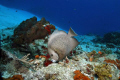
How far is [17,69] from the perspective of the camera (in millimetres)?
2584

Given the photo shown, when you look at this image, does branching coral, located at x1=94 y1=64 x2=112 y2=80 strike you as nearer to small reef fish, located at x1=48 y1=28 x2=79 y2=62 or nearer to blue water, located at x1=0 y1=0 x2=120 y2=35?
small reef fish, located at x1=48 y1=28 x2=79 y2=62

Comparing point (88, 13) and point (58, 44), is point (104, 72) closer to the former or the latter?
point (58, 44)

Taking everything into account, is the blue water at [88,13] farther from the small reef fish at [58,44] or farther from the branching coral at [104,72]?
the small reef fish at [58,44]

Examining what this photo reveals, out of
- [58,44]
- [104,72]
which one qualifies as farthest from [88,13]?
[58,44]

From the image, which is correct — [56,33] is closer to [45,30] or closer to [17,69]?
[17,69]

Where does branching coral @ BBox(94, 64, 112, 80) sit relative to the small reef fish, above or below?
below

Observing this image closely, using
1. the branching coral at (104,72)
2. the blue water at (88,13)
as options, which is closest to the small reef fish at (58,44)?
the branching coral at (104,72)

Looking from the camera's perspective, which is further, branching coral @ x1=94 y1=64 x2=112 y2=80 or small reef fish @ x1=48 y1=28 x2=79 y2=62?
branching coral @ x1=94 y1=64 x2=112 y2=80

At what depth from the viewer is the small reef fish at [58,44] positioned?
6.88ft

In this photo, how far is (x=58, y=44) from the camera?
2145 millimetres

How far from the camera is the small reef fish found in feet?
6.88

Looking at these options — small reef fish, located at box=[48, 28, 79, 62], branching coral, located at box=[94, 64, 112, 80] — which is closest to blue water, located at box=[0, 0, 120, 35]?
branching coral, located at box=[94, 64, 112, 80]

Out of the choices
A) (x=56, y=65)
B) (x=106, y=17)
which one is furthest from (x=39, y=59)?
(x=106, y=17)

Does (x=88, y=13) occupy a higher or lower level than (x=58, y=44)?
higher
